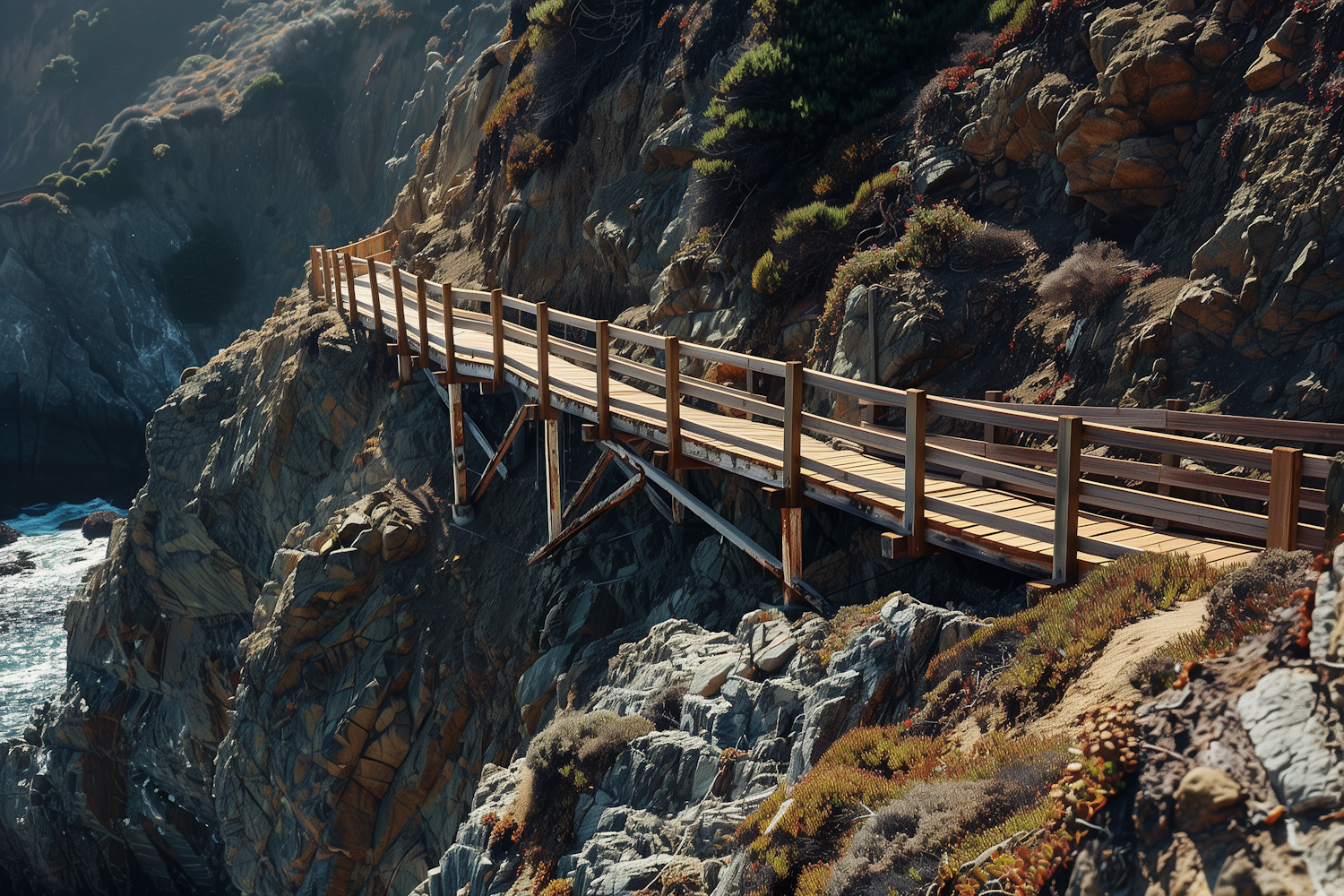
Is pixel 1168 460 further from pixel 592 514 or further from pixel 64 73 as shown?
pixel 64 73

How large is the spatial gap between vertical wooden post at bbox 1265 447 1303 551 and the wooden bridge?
0.01 m

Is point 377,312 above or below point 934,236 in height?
below

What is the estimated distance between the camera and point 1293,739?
11.8 ft

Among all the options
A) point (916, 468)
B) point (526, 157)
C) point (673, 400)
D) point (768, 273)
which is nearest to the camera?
point (916, 468)

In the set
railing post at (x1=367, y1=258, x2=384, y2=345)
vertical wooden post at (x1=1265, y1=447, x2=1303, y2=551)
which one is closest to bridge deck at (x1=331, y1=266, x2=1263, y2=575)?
vertical wooden post at (x1=1265, y1=447, x2=1303, y2=551)

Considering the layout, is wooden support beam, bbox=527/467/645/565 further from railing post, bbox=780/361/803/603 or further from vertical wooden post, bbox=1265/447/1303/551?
vertical wooden post, bbox=1265/447/1303/551

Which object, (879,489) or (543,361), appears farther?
(543,361)

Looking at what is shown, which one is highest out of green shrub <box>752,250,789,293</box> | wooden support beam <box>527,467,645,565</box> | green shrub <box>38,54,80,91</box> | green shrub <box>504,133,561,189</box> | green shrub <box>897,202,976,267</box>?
green shrub <box>38,54,80,91</box>

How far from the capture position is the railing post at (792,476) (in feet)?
29.3

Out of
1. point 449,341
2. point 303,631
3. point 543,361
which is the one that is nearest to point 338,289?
point 449,341

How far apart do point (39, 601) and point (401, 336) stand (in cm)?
2628

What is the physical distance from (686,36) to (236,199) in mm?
47440

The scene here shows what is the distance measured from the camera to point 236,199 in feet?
192

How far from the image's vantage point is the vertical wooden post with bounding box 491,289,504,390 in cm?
1417
